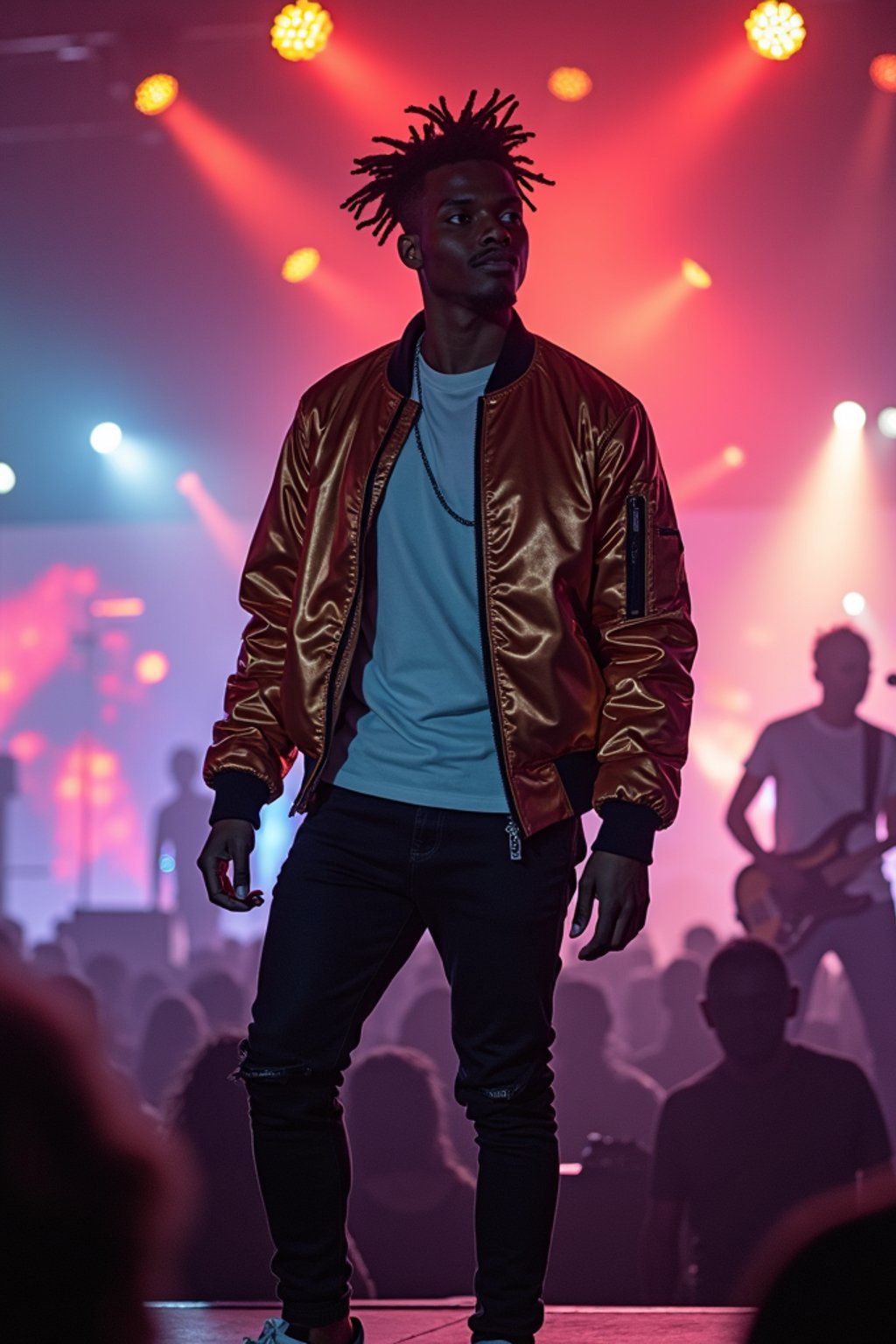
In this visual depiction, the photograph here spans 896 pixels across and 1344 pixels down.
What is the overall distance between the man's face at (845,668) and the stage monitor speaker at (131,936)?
5063 mm

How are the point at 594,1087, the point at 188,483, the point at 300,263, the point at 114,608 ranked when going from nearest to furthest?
1. the point at 594,1087
2. the point at 300,263
3. the point at 188,483
4. the point at 114,608

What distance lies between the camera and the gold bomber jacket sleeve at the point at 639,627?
2.31 m

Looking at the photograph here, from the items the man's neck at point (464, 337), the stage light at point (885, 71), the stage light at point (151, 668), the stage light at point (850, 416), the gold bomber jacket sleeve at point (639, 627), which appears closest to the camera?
the gold bomber jacket sleeve at point (639, 627)

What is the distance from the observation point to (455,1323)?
2754 millimetres

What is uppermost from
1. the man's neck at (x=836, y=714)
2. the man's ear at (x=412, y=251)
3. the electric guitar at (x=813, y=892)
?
the man's ear at (x=412, y=251)

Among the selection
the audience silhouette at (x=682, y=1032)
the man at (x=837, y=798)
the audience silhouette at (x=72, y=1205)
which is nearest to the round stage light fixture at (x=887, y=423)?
the man at (x=837, y=798)

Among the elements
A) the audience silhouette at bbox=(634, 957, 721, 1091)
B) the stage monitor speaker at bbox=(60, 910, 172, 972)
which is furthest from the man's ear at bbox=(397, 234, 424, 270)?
the stage monitor speaker at bbox=(60, 910, 172, 972)

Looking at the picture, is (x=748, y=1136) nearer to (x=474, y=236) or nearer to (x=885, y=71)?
(x=474, y=236)

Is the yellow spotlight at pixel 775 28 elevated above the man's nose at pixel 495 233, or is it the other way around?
the yellow spotlight at pixel 775 28

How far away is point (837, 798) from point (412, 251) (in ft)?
12.9

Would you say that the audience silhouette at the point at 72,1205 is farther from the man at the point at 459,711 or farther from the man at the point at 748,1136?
the man at the point at 748,1136

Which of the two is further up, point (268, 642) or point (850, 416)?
point (850, 416)

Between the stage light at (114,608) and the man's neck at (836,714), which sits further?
the stage light at (114,608)

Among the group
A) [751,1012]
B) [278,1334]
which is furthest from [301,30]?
[278,1334]
